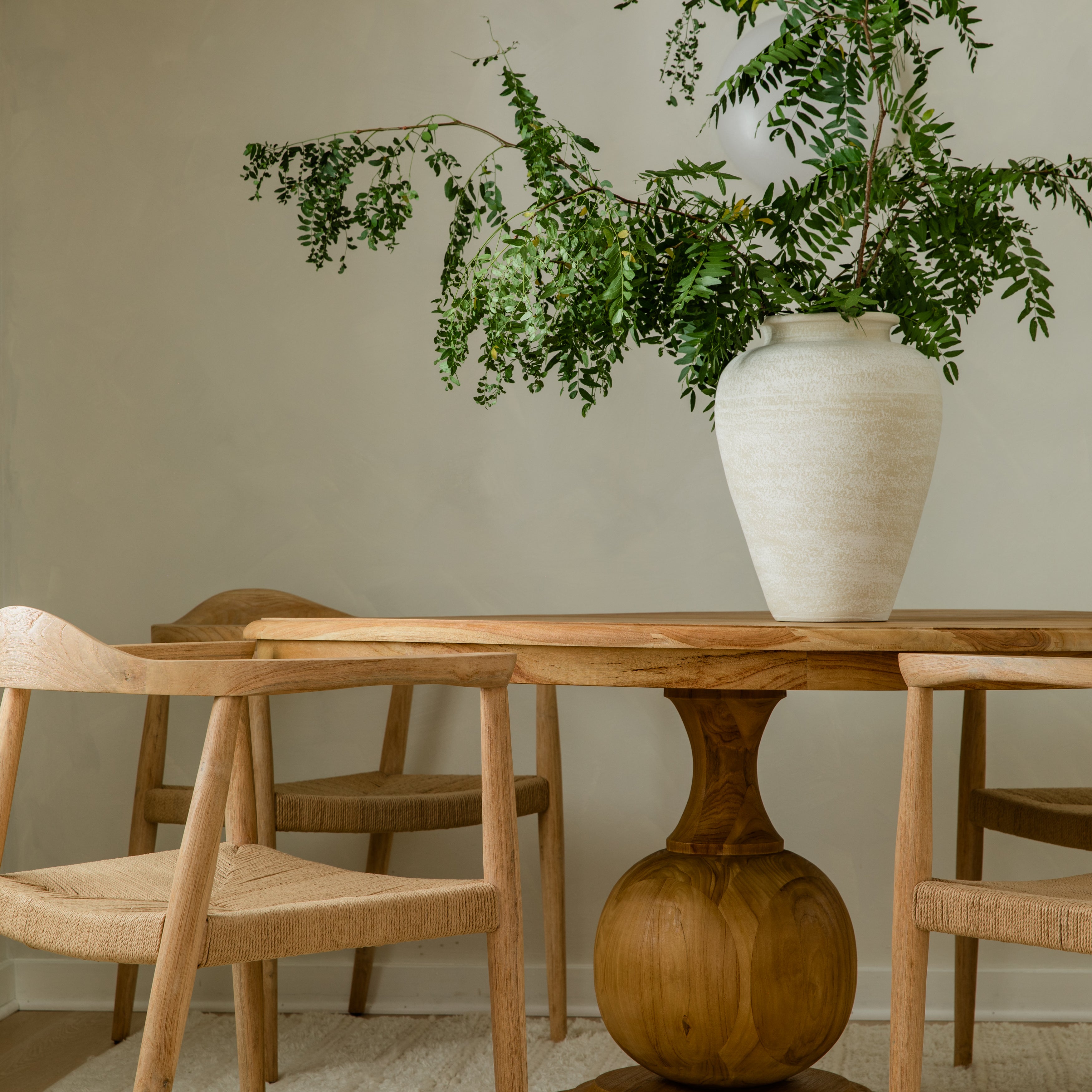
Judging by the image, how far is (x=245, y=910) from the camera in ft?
3.11

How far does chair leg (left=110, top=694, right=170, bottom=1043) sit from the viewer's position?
2068mm

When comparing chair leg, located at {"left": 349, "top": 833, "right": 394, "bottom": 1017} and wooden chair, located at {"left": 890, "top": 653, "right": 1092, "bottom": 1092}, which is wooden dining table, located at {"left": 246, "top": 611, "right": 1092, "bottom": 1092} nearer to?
wooden chair, located at {"left": 890, "top": 653, "right": 1092, "bottom": 1092}

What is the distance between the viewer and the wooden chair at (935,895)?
3.19 ft

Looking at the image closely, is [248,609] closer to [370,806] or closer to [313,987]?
[370,806]

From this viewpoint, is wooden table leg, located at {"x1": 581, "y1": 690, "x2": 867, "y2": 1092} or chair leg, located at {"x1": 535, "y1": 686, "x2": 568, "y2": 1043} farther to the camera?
chair leg, located at {"x1": 535, "y1": 686, "x2": 568, "y2": 1043}

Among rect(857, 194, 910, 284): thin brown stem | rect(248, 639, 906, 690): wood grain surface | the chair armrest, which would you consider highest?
rect(857, 194, 910, 284): thin brown stem

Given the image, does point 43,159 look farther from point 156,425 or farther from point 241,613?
point 241,613

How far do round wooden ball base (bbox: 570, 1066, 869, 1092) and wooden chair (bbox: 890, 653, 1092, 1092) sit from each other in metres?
0.50

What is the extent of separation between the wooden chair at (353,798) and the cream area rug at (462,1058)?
0.27 feet

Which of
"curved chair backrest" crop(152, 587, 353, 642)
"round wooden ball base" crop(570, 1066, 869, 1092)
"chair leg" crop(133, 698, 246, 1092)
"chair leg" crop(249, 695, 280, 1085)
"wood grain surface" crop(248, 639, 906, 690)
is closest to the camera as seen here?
"chair leg" crop(133, 698, 246, 1092)

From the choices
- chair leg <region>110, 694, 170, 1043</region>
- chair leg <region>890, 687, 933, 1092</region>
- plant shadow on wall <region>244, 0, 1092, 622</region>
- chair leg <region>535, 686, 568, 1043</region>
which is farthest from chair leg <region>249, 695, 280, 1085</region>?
chair leg <region>890, 687, 933, 1092</region>

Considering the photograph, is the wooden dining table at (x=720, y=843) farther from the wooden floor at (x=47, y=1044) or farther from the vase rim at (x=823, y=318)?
the wooden floor at (x=47, y=1044)

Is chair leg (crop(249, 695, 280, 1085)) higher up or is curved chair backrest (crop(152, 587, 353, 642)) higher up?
curved chair backrest (crop(152, 587, 353, 642))

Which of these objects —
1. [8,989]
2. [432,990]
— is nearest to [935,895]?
[432,990]
